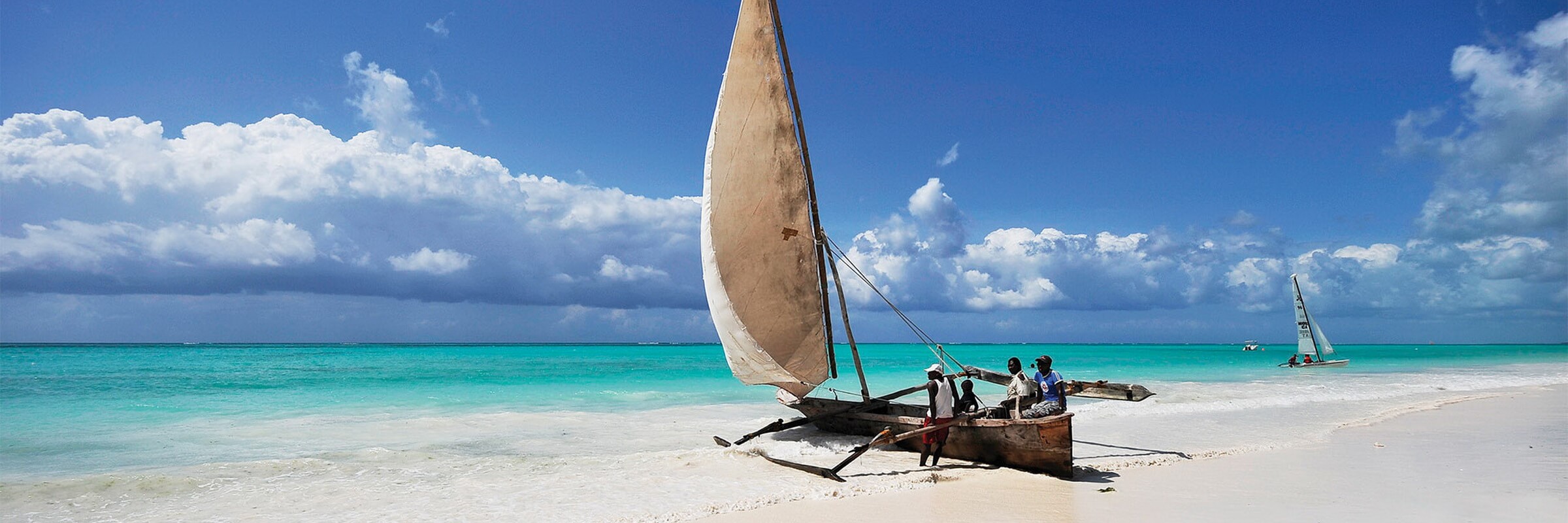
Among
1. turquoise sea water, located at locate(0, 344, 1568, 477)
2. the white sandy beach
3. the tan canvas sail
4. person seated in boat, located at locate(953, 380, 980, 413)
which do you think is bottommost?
turquoise sea water, located at locate(0, 344, 1568, 477)

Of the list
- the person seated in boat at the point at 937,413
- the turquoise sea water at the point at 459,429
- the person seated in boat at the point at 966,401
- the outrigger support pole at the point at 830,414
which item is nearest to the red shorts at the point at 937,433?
the person seated in boat at the point at 937,413

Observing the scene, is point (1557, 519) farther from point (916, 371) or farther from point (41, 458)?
point (916, 371)

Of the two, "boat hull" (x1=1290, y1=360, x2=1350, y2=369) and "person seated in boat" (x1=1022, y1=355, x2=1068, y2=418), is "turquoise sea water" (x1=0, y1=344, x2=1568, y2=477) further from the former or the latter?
"person seated in boat" (x1=1022, y1=355, x2=1068, y2=418)

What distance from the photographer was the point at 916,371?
41906 mm

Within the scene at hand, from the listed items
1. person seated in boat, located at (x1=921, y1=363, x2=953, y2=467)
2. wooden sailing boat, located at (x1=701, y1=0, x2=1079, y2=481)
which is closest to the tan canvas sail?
wooden sailing boat, located at (x1=701, y1=0, x2=1079, y2=481)

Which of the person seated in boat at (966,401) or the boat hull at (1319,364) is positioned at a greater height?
the person seated in boat at (966,401)

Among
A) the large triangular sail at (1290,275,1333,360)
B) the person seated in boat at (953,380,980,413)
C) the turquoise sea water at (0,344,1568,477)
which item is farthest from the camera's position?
the large triangular sail at (1290,275,1333,360)

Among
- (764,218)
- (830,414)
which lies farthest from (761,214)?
(830,414)

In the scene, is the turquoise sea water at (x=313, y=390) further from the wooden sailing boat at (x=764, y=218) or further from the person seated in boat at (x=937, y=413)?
the person seated in boat at (x=937, y=413)

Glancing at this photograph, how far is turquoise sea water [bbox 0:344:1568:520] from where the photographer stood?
29.9 feet

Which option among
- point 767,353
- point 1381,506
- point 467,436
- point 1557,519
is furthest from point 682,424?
point 1557,519

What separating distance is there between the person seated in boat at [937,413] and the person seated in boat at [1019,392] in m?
0.73

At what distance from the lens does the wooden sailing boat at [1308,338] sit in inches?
1567

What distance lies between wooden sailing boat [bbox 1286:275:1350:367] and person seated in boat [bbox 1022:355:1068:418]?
3831cm
